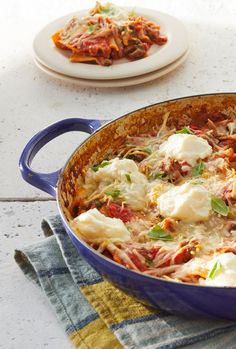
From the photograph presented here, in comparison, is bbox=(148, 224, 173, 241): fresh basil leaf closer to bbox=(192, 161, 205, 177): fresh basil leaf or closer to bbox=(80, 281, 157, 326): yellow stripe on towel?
bbox=(80, 281, 157, 326): yellow stripe on towel

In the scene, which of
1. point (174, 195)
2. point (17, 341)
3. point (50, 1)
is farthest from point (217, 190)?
point (50, 1)

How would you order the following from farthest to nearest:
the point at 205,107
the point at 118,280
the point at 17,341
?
the point at 205,107
the point at 17,341
the point at 118,280

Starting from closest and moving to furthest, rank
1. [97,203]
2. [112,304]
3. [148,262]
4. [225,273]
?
1. [225,273]
2. [148,262]
3. [112,304]
4. [97,203]

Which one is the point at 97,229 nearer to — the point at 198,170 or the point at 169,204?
the point at 169,204

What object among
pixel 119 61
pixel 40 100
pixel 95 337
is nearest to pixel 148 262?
pixel 95 337

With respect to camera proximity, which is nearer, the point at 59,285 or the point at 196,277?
the point at 196,277

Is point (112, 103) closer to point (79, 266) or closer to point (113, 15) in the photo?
point (113, 15)

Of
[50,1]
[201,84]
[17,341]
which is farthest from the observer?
[50,1]
